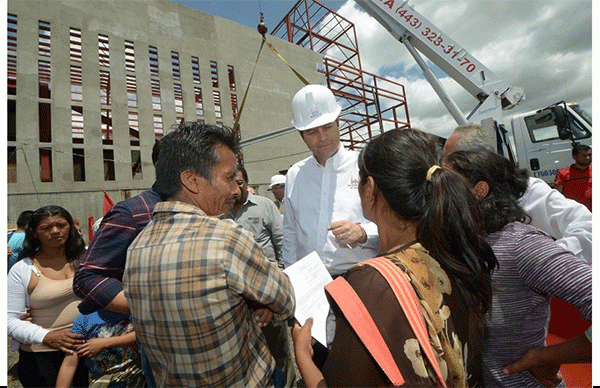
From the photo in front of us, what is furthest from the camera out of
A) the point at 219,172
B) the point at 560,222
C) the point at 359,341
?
the point at 560,222

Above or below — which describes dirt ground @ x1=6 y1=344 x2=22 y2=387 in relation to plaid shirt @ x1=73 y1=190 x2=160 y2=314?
below

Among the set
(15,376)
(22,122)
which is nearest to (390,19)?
(15,376)

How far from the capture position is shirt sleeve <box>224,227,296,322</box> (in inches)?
36.7

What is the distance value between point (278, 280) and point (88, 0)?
17632mm

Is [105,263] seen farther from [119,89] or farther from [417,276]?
[119,89]

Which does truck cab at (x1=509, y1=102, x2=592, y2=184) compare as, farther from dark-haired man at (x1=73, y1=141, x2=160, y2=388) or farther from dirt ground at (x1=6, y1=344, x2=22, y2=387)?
dirt ground at (x1=6, y1=344, x2=22, y2=387)

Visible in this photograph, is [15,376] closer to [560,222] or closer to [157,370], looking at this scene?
[157,370]

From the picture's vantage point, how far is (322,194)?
197 centimetres

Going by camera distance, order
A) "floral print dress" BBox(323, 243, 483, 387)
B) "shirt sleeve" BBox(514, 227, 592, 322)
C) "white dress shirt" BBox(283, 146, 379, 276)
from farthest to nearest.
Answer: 1. "white dress shirt" BBox(283, 146, 379, 276)
2. "shirt sleeve" BBox(514, 227, 592, 322)
3. "floral print dress" BBox(323, 243, 483, 387)

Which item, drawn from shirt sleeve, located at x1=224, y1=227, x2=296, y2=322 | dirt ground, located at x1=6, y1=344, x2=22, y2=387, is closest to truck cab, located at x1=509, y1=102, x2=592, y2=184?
shirt sleeve, located at x1=224, y1=227, x2=296, y2=322

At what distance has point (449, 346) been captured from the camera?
791 mm

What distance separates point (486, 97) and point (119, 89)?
14.2 m

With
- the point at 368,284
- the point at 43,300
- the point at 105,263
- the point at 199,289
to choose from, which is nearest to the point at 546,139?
the point at 368,284

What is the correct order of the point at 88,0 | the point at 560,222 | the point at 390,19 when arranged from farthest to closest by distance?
1. the point at 88,0
2. the point at 390,19
3. the point at 560,222
